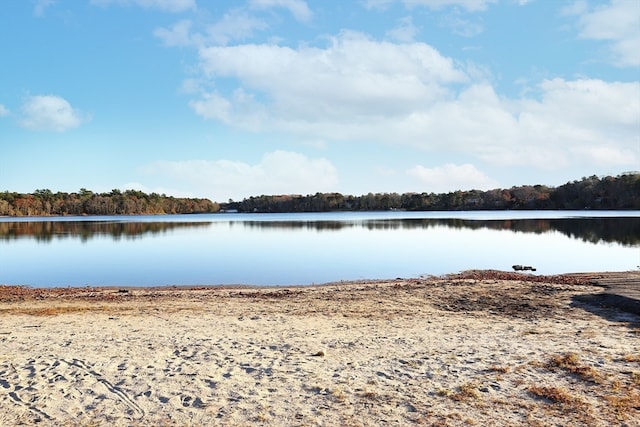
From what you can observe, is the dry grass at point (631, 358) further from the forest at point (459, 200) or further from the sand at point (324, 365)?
the forest at point (459, 200)

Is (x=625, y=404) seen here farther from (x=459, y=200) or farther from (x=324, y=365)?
(x=459, y=200)

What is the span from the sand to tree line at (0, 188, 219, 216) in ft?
536

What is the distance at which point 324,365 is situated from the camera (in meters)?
8.07

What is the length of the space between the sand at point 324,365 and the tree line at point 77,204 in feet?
536

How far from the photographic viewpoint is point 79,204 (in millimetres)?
164500

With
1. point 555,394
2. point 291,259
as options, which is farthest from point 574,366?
point 291,259

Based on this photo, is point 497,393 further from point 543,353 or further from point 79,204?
point 79,204

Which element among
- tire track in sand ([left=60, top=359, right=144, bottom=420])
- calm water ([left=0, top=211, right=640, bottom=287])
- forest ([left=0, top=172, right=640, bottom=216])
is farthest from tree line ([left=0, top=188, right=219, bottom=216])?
tire track in sand ([left=60, top=359, right=144, bottom=420])

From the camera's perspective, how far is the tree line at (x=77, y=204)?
15350 cm

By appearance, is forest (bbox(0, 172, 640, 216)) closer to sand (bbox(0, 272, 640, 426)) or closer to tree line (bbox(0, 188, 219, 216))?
tree line (bbox(0, 188, 219, 216))

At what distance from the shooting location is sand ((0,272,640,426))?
611cm

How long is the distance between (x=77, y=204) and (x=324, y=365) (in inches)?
6947

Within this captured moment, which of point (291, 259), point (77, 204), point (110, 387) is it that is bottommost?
point (291, 259)

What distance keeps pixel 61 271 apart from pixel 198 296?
1461 centimetres
